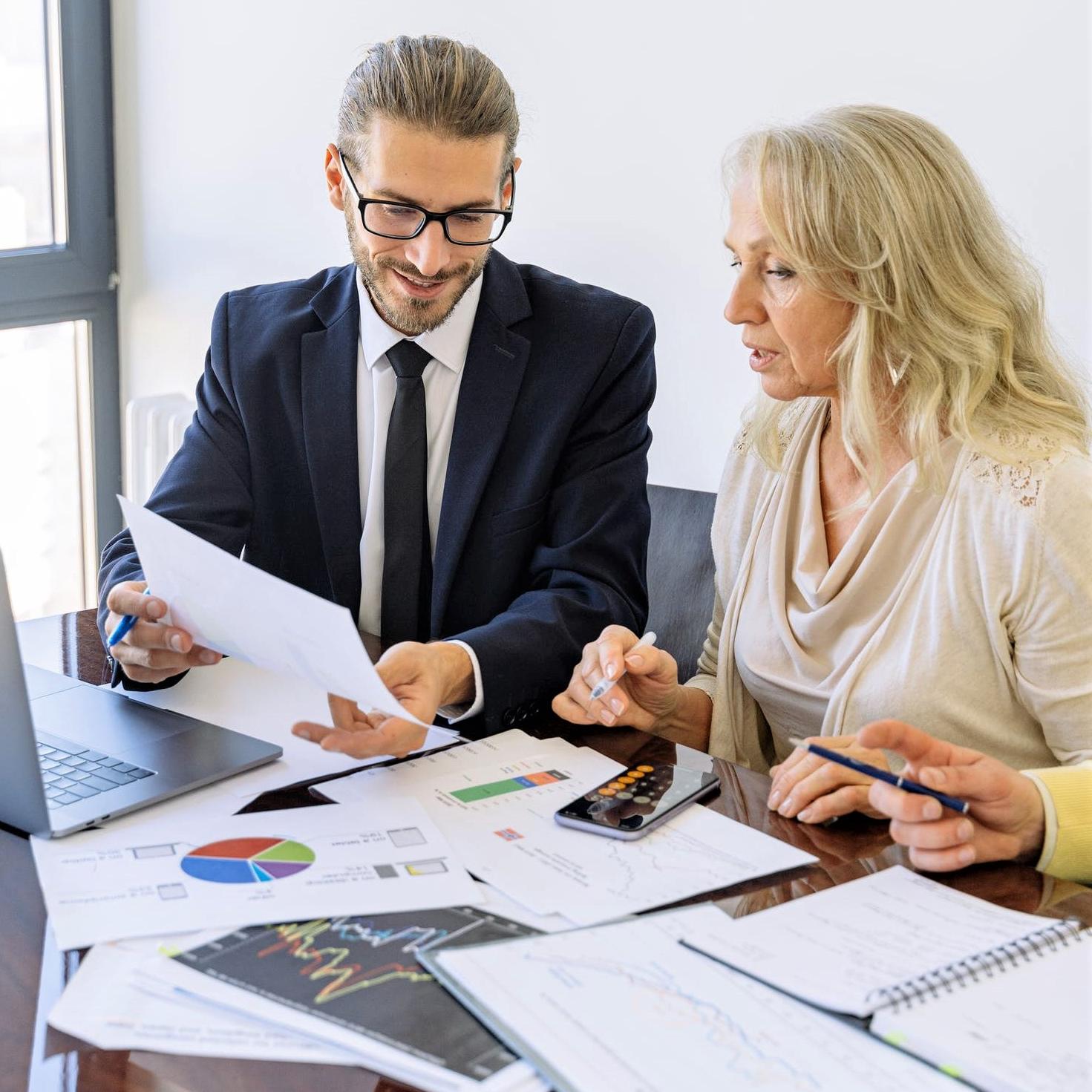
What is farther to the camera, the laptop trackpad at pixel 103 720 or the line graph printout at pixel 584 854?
the laptop trackpad at pixel 103 720

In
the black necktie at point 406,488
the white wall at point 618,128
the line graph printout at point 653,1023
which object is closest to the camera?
the line graph printout at point 653,1023

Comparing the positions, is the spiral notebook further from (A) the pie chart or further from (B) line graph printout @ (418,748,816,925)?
(A) the pie chart

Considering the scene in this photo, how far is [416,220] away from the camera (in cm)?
175

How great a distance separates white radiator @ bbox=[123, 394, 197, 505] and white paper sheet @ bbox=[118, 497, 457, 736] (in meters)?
1.95

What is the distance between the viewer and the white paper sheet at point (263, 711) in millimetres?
1310

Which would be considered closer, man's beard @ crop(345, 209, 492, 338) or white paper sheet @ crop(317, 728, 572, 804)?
white paper sheet @ crop(317, 728, 572, 804)

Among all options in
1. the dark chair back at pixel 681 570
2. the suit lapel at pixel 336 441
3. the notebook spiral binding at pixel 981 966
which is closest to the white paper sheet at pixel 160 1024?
the notebook spiral binding at pixel 981 966

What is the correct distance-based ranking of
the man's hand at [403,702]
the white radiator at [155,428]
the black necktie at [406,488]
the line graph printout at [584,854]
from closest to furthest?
the line graph printout at [584,854]
the man's hand at [403,702]
the black necktie at [406,488]
the white radiator at [155,428]

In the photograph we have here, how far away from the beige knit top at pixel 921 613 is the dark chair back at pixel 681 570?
0.21 meters

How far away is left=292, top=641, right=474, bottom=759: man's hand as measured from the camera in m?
1.30

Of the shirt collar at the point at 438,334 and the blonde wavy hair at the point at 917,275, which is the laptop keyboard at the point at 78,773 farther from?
the blonde wavy hair at the point at 917,275

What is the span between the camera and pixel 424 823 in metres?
1.19

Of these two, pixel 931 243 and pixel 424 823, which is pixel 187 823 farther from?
pixel 931 243

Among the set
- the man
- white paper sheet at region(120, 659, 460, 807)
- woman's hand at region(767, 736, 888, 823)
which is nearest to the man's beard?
the man
